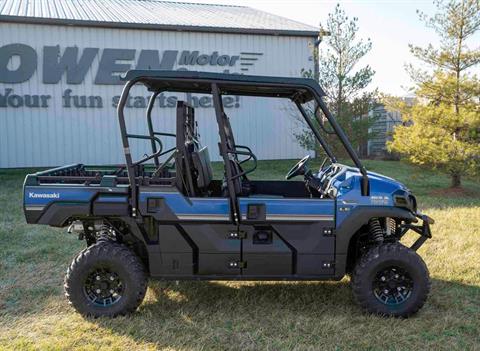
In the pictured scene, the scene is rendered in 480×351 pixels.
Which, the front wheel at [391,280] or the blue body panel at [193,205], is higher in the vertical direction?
the blue body panel at [193,205]

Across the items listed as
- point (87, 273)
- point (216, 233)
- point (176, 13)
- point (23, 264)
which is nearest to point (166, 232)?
point (216, 233)

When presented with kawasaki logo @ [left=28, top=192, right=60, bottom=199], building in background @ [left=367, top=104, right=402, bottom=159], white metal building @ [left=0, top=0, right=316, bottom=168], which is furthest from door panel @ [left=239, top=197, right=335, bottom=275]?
building in background @ [left=367, top=104, right=402, bottom=159]

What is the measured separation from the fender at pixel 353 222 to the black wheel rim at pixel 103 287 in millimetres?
1616

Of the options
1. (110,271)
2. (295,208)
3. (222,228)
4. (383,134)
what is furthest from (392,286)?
(383,134)

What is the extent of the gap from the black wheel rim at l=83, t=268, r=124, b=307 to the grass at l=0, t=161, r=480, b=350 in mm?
162

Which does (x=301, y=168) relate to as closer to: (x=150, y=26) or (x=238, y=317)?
(x=238, y=317)

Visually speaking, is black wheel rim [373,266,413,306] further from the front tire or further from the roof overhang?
the roof overhang

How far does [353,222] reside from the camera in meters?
3.35

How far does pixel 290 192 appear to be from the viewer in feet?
14.4

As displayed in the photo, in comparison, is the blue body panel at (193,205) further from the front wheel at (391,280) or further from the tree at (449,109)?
the tree at (449,109)

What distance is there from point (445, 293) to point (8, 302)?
142 inches

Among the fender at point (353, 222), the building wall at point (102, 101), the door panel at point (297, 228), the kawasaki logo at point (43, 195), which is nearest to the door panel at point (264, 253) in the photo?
the door panel at point (297, 228)

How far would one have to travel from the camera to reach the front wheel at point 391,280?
335cm

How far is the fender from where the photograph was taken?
11.0 ft
